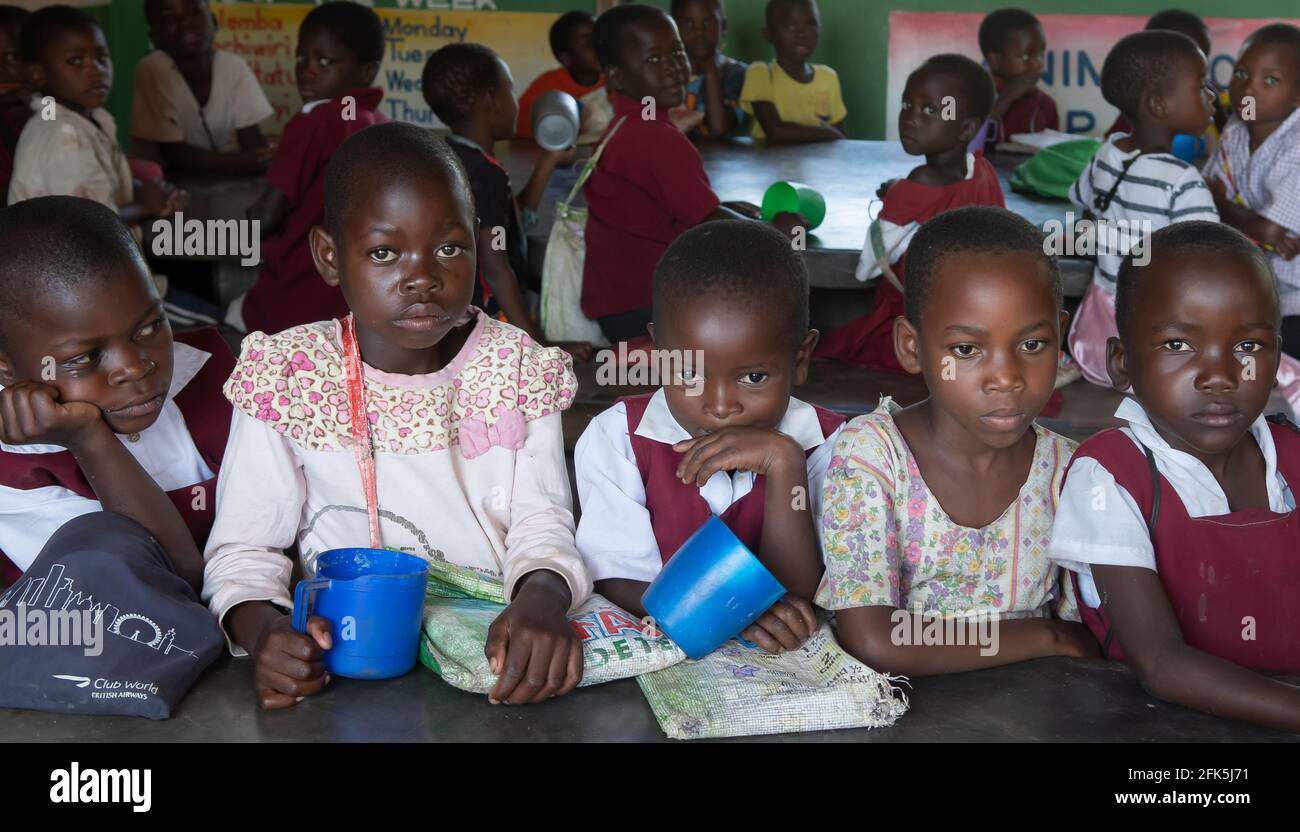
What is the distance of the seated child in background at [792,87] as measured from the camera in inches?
268

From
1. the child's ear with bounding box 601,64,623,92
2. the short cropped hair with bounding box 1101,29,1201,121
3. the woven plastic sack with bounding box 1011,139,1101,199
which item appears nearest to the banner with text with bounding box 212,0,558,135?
the woven plastic sack with bounding box 1011,139,1101,199

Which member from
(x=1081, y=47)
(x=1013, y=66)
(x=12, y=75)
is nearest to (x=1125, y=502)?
(x=12, y=75)

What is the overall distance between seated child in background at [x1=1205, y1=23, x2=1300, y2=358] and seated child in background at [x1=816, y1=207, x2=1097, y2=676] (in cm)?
200

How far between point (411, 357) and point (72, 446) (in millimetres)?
524

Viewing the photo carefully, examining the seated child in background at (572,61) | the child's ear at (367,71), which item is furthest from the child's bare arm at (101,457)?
the seated child in background at (572,61)

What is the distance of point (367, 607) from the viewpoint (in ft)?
5.62

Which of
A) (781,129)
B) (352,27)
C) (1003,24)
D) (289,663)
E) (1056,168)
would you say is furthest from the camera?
(781,129)

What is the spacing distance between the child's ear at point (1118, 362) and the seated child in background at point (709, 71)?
4.82 m

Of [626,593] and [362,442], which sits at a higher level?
[362,442]

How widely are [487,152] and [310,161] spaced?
1.75 feet

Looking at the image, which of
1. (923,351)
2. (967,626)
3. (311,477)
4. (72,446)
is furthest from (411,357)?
(967,626)

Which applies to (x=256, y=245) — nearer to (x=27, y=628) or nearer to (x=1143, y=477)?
(x=27, y=628)

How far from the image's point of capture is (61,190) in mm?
3953

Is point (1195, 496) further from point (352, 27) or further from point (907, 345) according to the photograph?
point (352, 27)
